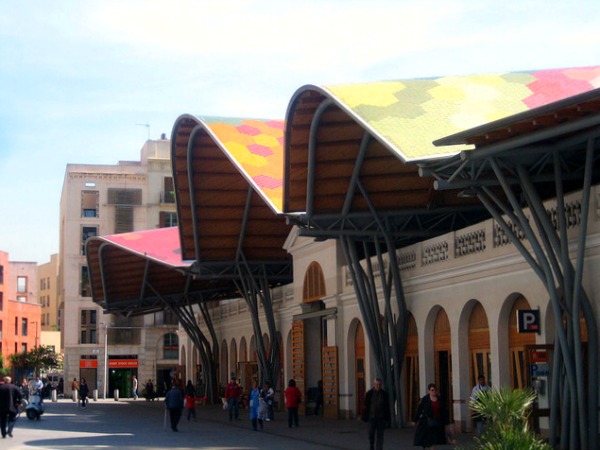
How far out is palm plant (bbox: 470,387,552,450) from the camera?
14641 mm

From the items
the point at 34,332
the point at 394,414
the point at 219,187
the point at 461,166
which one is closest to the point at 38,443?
the point at 394,414

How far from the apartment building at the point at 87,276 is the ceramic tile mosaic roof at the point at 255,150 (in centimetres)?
5798

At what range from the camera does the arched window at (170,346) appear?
98.9 metres

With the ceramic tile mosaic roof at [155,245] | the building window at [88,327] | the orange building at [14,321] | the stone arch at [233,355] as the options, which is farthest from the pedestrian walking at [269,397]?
the orange building at [14,321]

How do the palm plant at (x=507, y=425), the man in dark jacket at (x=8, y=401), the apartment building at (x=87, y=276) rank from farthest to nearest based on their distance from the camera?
the apartment building at (x=87, y=276) < the man in dark jacket at (x=8, y=401) < the palm plant at (x=507, y=425)

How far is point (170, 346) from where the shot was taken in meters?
99.2

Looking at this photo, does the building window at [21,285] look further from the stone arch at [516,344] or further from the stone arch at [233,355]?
the stone arch at [516,344]

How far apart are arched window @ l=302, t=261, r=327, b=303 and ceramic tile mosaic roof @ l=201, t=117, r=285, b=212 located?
5409 mm

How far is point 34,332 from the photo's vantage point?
121188 mm

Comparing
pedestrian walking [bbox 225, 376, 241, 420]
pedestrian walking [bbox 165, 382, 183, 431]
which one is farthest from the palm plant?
pedestrian walking [bbox 225, 376, 241, 420]

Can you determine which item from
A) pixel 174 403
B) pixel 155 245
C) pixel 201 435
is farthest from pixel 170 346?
pixel 201 435

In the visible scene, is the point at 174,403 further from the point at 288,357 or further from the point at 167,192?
the point at 167,192

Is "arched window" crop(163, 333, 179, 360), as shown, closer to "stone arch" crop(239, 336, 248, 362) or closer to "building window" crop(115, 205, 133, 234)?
"building window" crop(115, 205, 133, 234)

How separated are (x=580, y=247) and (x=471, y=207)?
12153 mm
